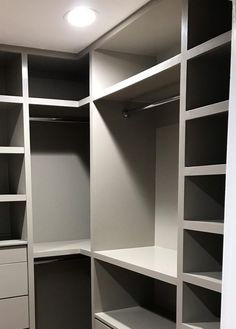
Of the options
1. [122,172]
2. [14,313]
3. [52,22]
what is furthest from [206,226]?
[14,313]

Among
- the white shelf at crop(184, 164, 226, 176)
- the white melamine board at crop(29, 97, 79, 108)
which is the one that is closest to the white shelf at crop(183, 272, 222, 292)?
the white shelf at crop(184, 164, 226, 176)

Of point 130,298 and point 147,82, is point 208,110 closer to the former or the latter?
point 147,82

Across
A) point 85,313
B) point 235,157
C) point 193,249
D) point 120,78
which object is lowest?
point 85,313

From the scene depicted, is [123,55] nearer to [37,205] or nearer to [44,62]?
[44,62]

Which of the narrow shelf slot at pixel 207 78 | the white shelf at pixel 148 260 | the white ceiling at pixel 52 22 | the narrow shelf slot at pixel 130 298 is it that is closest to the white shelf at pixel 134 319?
the narrow shelf slot at pixel 130 298

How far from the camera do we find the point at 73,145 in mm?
2998

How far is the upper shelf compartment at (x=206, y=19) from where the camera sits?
5.02ft

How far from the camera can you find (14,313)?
2.34 metres

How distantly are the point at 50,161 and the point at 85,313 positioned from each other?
1.30 meters

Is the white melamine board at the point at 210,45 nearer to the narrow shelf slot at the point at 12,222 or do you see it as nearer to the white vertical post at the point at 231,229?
the white vertical post at the point at 231,229

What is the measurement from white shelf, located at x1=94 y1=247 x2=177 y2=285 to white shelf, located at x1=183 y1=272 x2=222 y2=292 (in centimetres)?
10

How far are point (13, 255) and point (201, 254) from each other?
1291mm

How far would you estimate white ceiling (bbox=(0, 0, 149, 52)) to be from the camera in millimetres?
1714

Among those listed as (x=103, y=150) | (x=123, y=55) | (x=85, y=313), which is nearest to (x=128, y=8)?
(x=123, y=55)
